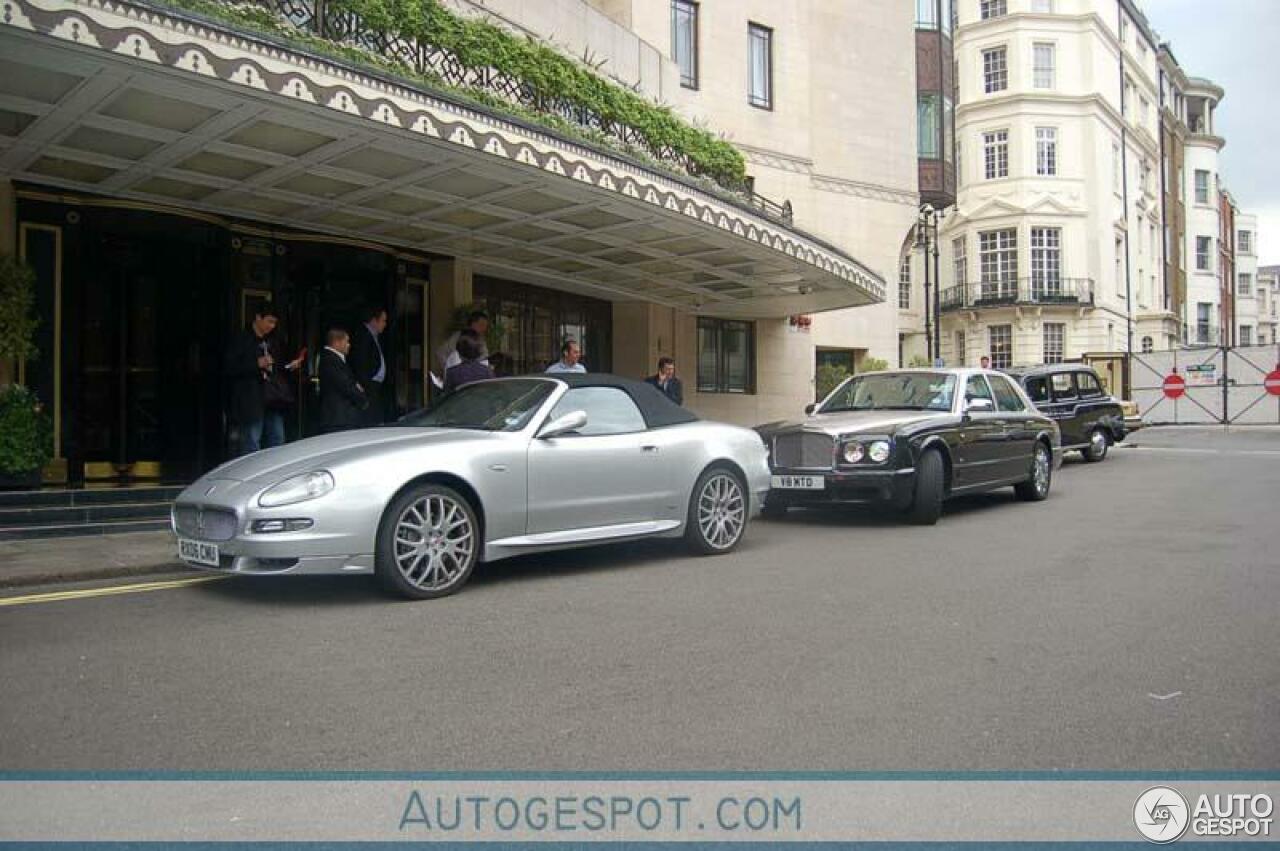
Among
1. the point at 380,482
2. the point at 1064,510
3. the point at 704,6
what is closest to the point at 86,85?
the point at 380,482

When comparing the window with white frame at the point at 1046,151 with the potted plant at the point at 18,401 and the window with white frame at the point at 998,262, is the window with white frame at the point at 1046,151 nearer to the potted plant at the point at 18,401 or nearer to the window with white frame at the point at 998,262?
the window with white frame at the point at 998,262

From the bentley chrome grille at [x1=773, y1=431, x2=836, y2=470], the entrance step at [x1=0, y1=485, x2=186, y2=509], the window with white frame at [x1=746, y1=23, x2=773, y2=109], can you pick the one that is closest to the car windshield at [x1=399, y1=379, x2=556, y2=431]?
the bentley chrome grille at [x1=773, y1=431, x2=836, y2=470]

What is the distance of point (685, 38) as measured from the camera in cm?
2058

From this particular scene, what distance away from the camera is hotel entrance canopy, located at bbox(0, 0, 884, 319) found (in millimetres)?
7070

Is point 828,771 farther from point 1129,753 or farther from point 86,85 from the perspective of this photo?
point 86,85

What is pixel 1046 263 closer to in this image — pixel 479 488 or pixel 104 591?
pixel 479 488

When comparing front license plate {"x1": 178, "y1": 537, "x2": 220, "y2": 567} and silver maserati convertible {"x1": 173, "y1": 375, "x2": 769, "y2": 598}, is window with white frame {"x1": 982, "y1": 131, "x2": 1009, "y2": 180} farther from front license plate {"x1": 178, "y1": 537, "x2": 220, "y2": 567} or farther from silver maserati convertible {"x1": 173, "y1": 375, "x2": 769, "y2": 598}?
front license plate {"x1": 178, "y1": 537, "x2": 220, "y2": 567}

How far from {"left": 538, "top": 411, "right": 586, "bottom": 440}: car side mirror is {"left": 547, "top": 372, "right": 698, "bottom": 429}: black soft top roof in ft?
1.92

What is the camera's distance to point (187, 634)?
531 cm

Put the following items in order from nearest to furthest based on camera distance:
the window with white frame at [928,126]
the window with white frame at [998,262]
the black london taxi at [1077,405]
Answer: the black london taxi at [1077,405] < the window with white frame at [928,126] < the window with white frame at [998,262]

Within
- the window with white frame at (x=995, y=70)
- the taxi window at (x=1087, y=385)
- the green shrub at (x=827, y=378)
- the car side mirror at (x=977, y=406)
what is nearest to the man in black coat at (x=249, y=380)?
the car side mirror at (x=977, y=406)

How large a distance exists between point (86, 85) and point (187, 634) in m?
4.55

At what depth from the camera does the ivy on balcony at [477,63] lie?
29.6 feet

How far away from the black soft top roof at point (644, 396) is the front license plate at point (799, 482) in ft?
5.99
